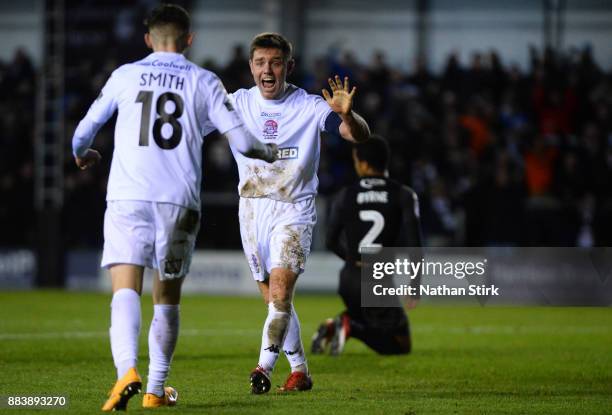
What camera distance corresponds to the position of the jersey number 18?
6891 mm

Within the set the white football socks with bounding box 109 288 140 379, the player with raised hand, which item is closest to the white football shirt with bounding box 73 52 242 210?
the white football socks with bounding box 109 288 140 379

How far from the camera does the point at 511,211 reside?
19828 mm

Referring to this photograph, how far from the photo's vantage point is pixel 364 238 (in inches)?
442

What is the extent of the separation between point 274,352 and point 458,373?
2.46m

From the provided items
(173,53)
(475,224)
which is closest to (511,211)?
(475,224)

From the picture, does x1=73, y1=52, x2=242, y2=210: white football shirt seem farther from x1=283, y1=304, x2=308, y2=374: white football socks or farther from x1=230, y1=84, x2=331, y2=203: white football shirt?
x1=283, y1=304, x2=308, y2=374: white football socks

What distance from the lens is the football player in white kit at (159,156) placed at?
6852 mm

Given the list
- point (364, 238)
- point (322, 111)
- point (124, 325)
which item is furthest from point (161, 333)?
point (364, 238)

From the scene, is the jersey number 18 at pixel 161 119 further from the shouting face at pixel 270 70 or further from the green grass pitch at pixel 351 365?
the green grass pitch at pixel 351 365

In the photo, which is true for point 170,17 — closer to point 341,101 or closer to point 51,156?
point 341,101

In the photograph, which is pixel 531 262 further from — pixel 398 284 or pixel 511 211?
pixel 398 284

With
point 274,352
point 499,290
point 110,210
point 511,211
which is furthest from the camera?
point 511,211

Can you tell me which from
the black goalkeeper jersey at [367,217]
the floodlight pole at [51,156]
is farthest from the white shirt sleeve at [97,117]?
the floodlight pole at [51,156]

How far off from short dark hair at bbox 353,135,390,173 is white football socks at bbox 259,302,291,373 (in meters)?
3.34
